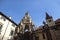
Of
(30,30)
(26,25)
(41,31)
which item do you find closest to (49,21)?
(41,31)

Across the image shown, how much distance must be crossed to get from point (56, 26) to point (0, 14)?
1823 centimetres

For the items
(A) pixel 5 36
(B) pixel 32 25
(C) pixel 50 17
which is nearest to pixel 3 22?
(A) pixel 5 36

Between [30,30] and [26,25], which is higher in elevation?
[26,25]

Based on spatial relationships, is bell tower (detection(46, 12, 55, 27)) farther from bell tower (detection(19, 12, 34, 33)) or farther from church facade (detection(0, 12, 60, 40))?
bell tower (detection(19, 12, 34, 33))

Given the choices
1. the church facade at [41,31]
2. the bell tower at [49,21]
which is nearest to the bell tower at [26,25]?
the church facade at [41,31]

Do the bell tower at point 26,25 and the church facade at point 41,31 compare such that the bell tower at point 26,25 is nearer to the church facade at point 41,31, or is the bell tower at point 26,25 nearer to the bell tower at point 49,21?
the church facade at point 41,31

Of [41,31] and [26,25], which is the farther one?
[26,25]

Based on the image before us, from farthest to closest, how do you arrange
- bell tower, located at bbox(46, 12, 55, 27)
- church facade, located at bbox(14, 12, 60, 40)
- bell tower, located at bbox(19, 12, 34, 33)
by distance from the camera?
bell tower, located at bbox(19, 12, 34, 33), bell tower, located at bbox(46, 12, 55, 27), church facade, located at bbox(14, 12, 60, 40)

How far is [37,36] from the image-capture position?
2159 centimetres

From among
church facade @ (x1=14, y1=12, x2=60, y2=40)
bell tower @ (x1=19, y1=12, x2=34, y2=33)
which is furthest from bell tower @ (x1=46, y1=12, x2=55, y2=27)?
bell tower @ (x1=19, y1=12, x2=34, y2=33)

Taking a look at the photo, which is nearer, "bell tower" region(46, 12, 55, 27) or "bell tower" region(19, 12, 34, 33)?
"bell tower" region(46, 12, 55, 27)

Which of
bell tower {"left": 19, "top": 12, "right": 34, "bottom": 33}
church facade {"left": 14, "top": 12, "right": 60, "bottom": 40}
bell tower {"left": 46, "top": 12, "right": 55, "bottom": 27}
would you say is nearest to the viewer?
church facade {"left": 14, "top": 12, "right": 60, "bottom": 40}

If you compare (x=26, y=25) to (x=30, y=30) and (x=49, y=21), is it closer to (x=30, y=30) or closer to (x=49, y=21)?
(x=30, y=30)

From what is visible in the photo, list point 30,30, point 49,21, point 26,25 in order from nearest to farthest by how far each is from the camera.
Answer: point 49,21 → point 30,30 → point 26,25
